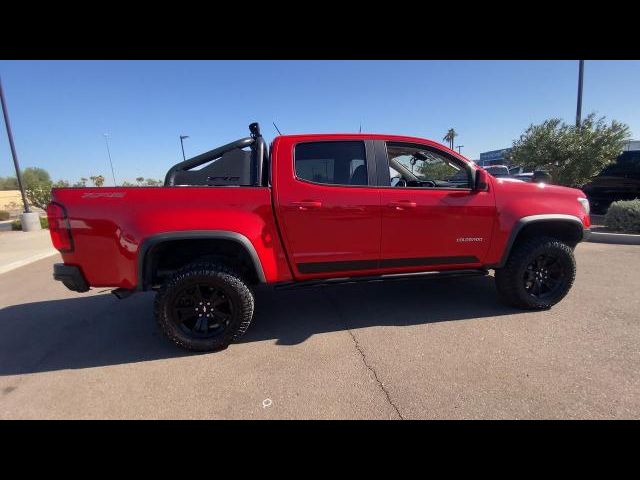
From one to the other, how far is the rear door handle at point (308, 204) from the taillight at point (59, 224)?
1.89 meters

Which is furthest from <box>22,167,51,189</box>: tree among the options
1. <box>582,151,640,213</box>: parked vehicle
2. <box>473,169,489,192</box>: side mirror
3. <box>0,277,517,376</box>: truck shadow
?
<box>582,151,640,213</box>: parked vehicle

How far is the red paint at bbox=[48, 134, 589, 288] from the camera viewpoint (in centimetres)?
252

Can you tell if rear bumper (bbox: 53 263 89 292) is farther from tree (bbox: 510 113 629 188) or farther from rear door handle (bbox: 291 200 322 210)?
tree (bbox: 510 113 629 188)

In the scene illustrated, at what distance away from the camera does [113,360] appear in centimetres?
Result: 273

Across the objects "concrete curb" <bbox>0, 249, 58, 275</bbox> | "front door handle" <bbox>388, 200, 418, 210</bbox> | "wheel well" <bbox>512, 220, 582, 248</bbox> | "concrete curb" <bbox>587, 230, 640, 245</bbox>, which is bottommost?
"concrete curb" <bbox>587, 230, 640, 245</bbox>

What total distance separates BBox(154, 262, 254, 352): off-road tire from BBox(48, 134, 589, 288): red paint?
0.94 feet

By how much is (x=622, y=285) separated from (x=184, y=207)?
5.45 meters

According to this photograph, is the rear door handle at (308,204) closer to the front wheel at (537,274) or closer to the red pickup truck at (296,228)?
the red pickup truck at (296,228)

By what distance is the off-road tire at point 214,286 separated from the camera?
2.65m

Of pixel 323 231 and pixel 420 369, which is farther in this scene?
pixel 323 231

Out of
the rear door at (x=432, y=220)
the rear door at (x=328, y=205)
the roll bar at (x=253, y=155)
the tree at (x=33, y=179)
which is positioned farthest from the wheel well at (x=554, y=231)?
the tree at (x=33, y=179)

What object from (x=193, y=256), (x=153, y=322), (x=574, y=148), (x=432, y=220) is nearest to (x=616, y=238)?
(x=574, y=148)
